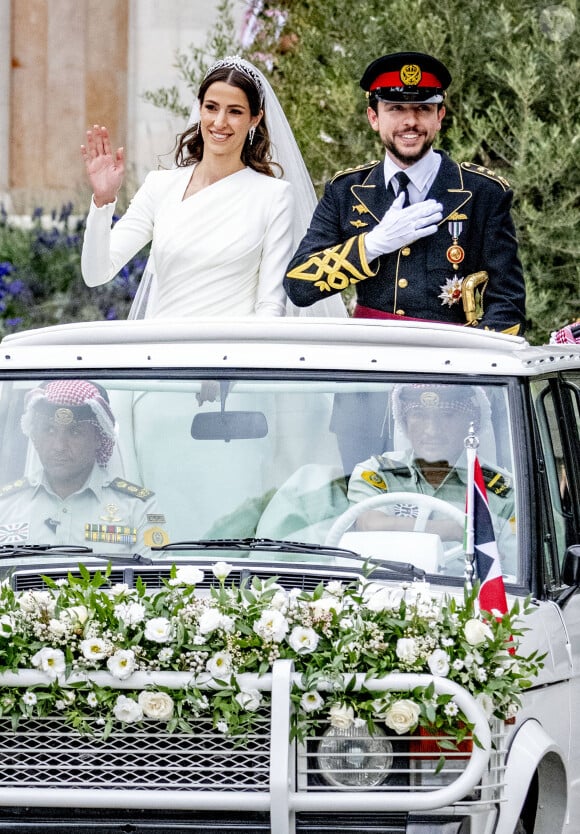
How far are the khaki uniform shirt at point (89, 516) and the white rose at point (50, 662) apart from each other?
27.3 inches

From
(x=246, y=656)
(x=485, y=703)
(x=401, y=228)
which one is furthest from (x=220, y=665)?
(x=401, y=228)

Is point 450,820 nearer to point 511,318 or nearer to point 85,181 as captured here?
point 511,318

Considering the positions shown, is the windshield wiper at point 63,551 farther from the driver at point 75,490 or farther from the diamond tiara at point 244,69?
the diamond tiara at point 244,69

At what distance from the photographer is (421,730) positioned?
375 cm

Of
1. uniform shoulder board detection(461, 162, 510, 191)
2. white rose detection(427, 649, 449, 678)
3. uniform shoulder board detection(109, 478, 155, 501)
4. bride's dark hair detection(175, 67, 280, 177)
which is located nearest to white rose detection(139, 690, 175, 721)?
white rose detection(427, 649, 449, 678)

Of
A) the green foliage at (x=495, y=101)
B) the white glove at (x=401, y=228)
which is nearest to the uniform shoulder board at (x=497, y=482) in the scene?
the white glove at (x=401, y=228)

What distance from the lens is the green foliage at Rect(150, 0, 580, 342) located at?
9984 mm

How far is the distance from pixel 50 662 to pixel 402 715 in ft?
2.84

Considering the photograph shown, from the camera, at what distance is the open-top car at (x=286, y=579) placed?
3723mm

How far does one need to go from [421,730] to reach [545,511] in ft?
3.13

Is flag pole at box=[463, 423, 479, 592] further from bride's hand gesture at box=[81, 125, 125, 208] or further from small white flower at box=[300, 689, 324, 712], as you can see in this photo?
bride's hand gesture at box=[81, 125, 125, 208]

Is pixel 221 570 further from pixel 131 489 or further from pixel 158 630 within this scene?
pixel 131 489

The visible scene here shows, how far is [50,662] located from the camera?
376 centimetres

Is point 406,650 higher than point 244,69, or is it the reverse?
point 244,69
